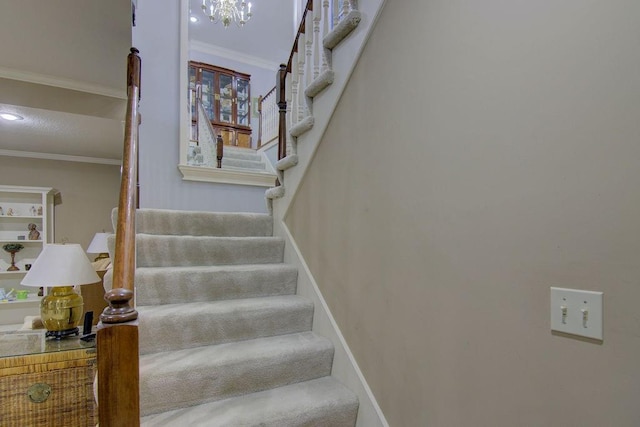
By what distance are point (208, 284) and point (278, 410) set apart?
82cm

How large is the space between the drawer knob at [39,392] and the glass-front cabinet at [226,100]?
201 inches

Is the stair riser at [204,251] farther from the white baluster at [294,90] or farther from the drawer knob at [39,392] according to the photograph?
the white baluster at [294,90]

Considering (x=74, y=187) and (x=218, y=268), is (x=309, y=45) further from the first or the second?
(x=74, y=187)

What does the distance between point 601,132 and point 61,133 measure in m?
5.37

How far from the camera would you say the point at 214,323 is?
5.70 ft

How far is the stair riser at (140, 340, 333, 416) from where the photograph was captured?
1386mm

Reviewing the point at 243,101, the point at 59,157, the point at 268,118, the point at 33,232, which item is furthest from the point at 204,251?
the point at 243,101

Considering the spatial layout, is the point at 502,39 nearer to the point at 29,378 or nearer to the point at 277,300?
the point at 277,300

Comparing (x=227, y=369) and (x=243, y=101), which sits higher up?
(x=243, y=101)

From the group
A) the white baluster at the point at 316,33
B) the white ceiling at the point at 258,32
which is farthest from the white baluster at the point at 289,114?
the white ceiling at the point at 258,32

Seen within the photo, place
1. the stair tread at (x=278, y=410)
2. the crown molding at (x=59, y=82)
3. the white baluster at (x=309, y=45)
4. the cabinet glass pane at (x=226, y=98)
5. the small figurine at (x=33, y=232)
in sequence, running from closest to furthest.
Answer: the stair tread at (x=278, y=410) → the white baluster at (x=309, y=45) → the crown molding at (x=59, y=82) → the small figurine at (x=33, y=232) → the cabinet glass pane at (x=226, y=98)

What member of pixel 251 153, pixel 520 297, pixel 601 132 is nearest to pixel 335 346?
pixel 520 297

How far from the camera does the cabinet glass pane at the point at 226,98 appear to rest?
636 centimetres

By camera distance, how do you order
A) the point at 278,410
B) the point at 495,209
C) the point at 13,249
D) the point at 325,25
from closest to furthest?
the point at 495,209
the point at 278,410
the point at 325,25
the point at 13,249
